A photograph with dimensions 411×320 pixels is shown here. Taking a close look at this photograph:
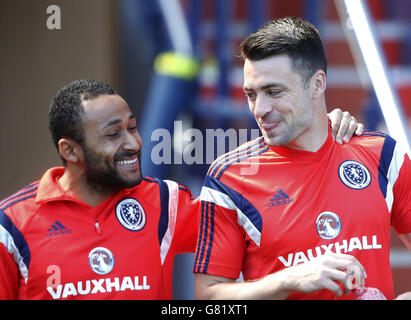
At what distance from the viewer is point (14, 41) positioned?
5172mm

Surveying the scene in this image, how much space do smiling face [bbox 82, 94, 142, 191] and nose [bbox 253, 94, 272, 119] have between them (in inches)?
20.4

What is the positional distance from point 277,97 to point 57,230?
0.93 meters

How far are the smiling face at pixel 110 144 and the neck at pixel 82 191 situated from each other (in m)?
0.04

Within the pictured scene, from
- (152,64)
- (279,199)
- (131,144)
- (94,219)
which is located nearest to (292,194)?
(279,199)

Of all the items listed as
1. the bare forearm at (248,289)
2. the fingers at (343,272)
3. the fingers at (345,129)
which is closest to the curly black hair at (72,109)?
the bare forearm at (248,289)

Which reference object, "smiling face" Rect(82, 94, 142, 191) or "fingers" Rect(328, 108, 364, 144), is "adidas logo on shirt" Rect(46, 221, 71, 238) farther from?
"fingers" Rect(328, 108, 364, 144)

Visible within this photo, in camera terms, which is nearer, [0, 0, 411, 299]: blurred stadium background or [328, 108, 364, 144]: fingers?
[328, 108, 364, 144]: fingers

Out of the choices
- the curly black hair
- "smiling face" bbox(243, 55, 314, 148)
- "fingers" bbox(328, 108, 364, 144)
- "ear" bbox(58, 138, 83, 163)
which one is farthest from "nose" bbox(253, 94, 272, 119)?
"ear" bbox(58, 138, 83, 163)

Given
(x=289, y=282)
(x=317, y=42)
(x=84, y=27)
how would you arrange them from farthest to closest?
(x=84, y=27) < (x=317, y=42) < (x=289, y=282)

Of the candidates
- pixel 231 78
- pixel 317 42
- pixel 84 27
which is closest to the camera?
pixel 317 42

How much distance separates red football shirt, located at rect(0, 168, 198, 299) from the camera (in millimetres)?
2461
